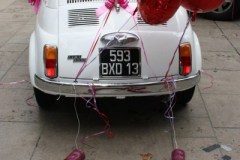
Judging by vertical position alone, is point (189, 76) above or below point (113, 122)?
above

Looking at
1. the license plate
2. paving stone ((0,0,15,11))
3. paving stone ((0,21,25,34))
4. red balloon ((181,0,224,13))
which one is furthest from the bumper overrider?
paving stone ((0,0,15,11))

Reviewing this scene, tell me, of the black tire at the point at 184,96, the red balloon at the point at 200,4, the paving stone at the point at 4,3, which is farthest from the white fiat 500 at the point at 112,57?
the paving stone at the point at 4,3

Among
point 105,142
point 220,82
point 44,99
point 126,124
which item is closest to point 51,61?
point 44,99

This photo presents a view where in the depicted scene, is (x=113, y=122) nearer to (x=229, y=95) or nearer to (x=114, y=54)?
(x=114, y=54)

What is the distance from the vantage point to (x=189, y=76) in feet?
13.9

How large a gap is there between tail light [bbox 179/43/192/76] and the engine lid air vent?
0.85m

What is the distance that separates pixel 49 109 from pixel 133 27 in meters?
1.44

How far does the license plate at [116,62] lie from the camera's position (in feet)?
13.1

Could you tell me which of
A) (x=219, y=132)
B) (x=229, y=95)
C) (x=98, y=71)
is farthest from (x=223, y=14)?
(x=98, y=71)

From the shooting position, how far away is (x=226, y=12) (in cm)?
879

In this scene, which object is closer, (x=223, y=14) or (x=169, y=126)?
(x=169, y=126)

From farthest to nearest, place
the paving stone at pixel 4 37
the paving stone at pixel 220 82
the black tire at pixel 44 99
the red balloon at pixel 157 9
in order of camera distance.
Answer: the paving stone at pixel 4 37 < the paving stone at pixel 220 82 < the black tire at pixel 44 99 < the red balloon at pixel 157 9

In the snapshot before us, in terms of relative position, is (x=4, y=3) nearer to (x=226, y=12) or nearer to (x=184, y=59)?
(x=226, y=12)

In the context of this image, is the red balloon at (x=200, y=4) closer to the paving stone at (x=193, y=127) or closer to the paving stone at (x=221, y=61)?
the paving stone at (x=193, y=127)
